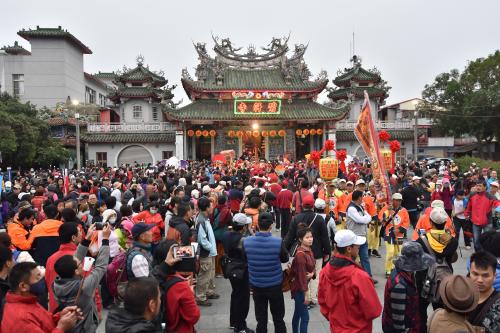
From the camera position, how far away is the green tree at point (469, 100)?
2914cm

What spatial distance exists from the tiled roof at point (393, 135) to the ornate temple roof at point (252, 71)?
4.03 meters

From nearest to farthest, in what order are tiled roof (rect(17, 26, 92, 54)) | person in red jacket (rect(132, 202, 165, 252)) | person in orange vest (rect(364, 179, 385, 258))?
person in red jacket (rect(132, 202, 165, 252)) → person in orange vest (rect(364, 179, 385, 258)) → tiled roof (rect(17, 26, 92, 54))

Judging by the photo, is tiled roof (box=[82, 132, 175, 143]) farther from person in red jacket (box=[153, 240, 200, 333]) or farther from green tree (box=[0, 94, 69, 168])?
person in red jacket (box=[153, 240, 200, 333])

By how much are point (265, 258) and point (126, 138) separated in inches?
1108

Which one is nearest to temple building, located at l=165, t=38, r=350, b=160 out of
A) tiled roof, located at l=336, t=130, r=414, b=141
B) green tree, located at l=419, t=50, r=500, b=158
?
tiled roof, located at l=336, t=130, r=414, b=141

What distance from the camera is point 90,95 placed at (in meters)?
48.0

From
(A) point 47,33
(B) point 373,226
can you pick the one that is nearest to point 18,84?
(A) point 47,33

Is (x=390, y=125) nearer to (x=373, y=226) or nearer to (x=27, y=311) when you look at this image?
(x=373, y=226)

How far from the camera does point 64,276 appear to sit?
3.45 meters

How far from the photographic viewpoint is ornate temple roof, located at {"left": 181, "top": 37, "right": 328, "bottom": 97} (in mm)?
29750

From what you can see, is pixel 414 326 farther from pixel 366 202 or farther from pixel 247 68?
pixel 247 68

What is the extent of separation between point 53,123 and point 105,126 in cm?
423

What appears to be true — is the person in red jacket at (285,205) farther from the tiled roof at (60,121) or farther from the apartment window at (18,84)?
the apartment window at (18,84)

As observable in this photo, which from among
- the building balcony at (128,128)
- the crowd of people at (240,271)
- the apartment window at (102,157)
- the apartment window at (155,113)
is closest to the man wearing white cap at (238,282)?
the crowd of people at (240,271)
